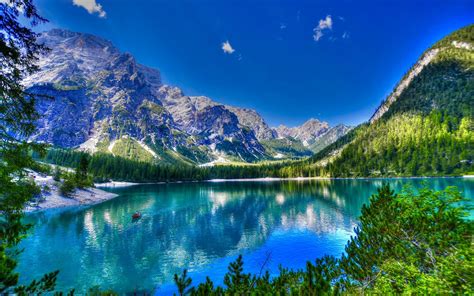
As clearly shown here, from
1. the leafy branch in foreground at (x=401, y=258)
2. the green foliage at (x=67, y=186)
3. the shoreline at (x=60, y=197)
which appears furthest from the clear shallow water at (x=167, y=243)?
the green foliage at (x=67, y=186)

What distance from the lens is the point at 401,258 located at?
11.6 metres

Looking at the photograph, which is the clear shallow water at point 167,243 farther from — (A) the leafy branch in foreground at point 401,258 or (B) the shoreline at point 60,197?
(A) the leafy branch in foreground at point 401,258

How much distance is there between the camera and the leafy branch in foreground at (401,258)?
768 cm

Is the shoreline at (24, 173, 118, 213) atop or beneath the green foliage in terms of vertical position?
beneath

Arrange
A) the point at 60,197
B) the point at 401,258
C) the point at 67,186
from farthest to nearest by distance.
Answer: the point at 67,186
the point at 60,197
the point at 401,258

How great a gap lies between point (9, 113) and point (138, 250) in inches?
1388

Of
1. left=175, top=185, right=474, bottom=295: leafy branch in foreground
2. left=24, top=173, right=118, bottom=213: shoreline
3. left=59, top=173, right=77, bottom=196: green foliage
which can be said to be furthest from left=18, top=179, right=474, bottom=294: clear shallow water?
left=59, top=173, right=77, bottom=196: green foliage

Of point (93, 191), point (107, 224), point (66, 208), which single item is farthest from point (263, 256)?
point (93, 191)

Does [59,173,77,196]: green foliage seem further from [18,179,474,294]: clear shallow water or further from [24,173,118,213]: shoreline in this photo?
[18,179,474,294]: clear shallow water

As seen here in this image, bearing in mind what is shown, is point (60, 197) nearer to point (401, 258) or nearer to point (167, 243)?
point (167, 243)

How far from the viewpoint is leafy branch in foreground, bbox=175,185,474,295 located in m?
7.68

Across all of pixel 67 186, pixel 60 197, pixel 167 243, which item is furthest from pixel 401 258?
pixel 67 186

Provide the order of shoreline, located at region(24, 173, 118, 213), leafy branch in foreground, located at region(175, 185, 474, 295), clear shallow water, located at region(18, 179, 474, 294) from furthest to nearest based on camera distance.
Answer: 1. shoreline, located at region(24, 173, 118, 213)
2. clear shallow water, located at region(18, 179, 474, 294)
3. leafy branch in foreground, located at region(175, 185, 474, 295)

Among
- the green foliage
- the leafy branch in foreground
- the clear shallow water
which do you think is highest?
the leafy branch in foreground
